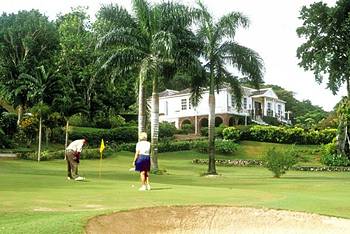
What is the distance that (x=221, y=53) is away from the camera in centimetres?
3338

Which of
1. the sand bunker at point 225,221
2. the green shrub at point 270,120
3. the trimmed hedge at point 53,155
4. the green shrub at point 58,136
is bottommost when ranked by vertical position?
the sand bunker at point 225,221

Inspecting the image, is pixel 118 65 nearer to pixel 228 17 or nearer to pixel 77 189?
pixel 228 17

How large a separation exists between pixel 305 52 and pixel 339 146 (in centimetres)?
902

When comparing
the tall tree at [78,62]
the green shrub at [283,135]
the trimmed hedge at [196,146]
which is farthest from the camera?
the green shrub at [283,135]

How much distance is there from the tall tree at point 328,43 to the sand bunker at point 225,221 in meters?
33.5

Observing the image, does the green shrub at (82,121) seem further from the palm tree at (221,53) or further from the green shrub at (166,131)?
the palm tree at (221,53)

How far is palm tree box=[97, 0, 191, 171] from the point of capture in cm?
3142

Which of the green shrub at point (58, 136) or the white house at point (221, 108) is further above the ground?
the white house at point (221, 108)

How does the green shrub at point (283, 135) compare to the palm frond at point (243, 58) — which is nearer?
the palm frond at point (243, 58)

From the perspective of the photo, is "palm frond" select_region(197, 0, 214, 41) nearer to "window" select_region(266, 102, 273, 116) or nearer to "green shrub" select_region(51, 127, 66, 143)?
"green shrub" select_region(51, 127, 66, 143)

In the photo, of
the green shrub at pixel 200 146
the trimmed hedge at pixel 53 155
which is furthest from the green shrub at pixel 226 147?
the trimmed hedge at pixel 53 155

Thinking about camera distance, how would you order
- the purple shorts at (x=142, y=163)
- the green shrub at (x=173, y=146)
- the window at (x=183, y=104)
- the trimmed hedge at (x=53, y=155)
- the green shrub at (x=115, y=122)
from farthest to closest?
the window at (x=183, y=104) → the green shrub at (x=115, y=122) → the green shrub at (x=173, y=146) → the trimmed hedge at (x=53, y=155) → the purple shorts at (x=142, y=163)

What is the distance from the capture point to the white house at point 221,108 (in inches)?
2862

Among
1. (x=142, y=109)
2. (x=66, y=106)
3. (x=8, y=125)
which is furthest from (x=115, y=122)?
(x=142, y=109)
